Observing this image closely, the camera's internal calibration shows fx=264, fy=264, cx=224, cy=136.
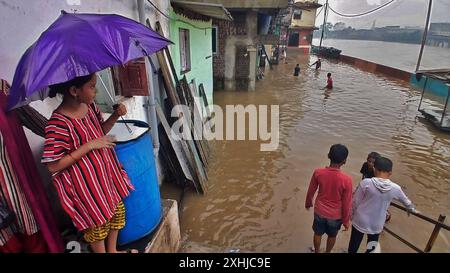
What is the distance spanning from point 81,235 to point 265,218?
361 cm

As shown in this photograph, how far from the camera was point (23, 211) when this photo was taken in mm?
1834

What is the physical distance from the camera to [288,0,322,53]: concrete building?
43812 mm

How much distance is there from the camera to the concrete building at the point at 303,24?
43812mm

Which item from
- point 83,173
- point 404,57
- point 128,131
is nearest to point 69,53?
point 83,173

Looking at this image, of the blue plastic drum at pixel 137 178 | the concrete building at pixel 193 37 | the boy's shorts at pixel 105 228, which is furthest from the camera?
the concrete building at pixel 193 37

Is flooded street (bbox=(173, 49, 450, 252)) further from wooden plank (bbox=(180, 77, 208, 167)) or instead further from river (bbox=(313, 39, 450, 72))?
river (bbox=(313, 39, 450, 72))

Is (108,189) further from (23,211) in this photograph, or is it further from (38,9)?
(38,9)

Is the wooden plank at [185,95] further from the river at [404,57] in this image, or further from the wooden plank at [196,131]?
the river at [404,57]

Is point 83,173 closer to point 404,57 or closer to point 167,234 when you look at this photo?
point 167,234

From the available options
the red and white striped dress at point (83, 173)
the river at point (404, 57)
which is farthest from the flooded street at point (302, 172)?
the river at point (404, 57)

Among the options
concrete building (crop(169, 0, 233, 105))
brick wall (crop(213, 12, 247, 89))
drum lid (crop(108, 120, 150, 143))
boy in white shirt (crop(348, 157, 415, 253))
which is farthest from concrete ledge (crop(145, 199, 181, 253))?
brick wall (crop(213, 12, 247, 89))

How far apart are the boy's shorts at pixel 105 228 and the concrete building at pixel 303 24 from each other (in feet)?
155

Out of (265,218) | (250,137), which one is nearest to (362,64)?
(250,137)

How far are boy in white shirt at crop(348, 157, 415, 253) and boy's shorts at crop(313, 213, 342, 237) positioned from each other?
0.75ft
